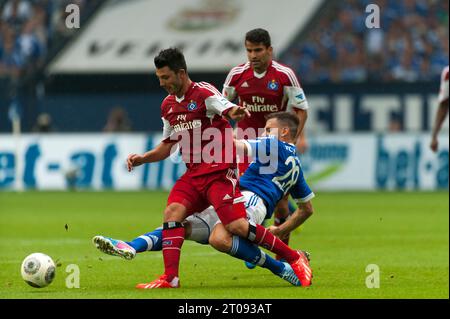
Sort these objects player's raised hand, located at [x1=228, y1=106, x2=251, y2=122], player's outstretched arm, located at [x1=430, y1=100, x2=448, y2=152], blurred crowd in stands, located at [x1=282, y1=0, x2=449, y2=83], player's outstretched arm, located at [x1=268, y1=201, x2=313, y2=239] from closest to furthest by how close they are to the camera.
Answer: player's raised hand, located at [x1=228, y1=106, x2=251, y2=122]
player's outstretched arm, located at [x1=268, y1=201, x2=313, y2=239]
player's outstretched arm, located at [x1=430, y1=100, x2=448, y2=152]
blurred crowd in stands, located at [x1=282, y1=0, x2=449, y2=83]

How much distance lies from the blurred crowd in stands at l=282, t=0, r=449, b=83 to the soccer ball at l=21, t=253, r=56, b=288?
19309 millimetres

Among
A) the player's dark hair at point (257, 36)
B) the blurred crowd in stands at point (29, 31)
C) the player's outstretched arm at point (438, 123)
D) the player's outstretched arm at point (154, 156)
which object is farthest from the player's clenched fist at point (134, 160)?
the blurred crowd in stands at point (29, 31)

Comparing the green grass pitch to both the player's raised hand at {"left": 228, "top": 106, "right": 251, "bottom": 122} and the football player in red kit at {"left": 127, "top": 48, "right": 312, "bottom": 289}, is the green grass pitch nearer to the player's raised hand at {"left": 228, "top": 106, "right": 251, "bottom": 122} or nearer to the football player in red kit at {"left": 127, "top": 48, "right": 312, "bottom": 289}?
the football player in red kit at {"left": 127, "top": 48, "right": 312, "bottom": 289}

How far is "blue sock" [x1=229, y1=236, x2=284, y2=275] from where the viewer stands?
8383 mm

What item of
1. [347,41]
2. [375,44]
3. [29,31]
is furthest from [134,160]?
[29,31]

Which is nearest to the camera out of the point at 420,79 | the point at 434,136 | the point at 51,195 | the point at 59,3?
the point at 434,136

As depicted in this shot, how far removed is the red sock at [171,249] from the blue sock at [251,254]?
1.34 feet

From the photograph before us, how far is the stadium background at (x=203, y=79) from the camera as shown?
23.7 m

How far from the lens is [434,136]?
1218cm

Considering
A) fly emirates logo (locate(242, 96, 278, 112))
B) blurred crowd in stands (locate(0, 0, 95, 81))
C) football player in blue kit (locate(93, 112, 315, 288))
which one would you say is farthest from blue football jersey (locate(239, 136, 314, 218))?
blurred crowd in stands (locate(0, 0, 95, 81))

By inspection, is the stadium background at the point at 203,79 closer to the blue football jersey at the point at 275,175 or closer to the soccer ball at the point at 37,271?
the blue football jersey at the point at 275,175
